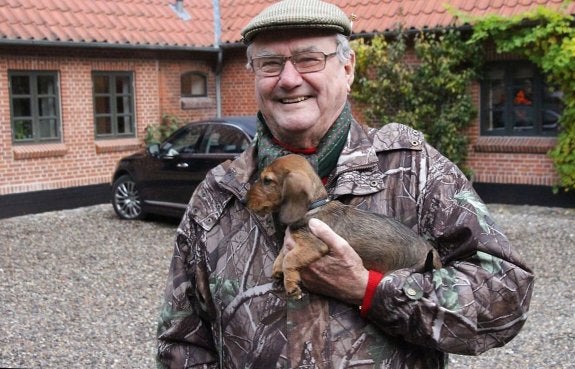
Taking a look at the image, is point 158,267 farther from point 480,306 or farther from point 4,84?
point 480,306

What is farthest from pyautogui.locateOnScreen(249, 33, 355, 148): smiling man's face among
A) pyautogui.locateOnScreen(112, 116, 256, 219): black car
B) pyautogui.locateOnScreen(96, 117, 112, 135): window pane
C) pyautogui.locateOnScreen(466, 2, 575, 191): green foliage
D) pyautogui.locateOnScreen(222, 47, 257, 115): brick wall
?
pyautogui.locateOnScreen(222, 47, 257, 115): brick wall

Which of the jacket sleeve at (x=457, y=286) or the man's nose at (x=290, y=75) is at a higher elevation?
the man's nose at (x=290, y=75)

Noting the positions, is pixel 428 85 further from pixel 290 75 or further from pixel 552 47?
pixel 290 75

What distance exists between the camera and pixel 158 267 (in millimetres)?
9742

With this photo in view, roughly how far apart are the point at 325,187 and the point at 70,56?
1399 centimetres

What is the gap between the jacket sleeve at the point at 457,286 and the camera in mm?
1904

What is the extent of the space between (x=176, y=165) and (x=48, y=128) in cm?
407

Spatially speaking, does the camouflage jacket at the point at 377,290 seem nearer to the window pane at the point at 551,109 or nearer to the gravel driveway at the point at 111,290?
the gravel driveway at the point at 111,290

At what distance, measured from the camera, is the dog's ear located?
1941mm

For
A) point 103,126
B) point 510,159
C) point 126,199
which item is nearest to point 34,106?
point 103,126

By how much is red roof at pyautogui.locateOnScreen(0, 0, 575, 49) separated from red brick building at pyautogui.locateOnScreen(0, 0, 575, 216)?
0.03 meters

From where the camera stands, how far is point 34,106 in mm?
14547

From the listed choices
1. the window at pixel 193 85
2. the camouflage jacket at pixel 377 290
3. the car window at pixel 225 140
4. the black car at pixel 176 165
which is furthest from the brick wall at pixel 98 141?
the camouflage jacket at pixel 377 290

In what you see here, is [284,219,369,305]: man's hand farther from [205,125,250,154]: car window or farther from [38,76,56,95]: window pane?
[38,76,56,95]: window pane
